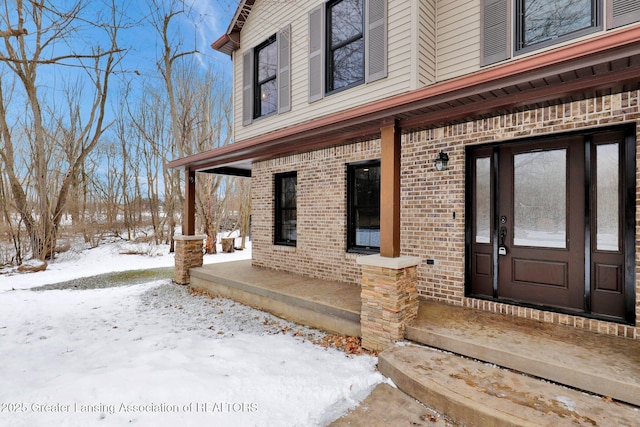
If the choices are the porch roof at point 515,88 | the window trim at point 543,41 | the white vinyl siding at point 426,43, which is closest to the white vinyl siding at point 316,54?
the white vinyl siding at point 426,43

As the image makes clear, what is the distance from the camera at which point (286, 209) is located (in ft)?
22.2

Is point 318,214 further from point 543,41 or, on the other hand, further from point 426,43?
point 543,41

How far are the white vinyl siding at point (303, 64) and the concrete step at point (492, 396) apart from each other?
12.1 ft

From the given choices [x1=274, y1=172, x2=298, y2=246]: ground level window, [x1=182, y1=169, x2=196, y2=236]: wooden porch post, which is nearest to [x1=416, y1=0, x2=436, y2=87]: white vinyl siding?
[x1=274, y1=172, x2=298, y2=246]: ground level window

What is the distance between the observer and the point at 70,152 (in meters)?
12.0

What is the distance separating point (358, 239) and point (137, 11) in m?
4.82

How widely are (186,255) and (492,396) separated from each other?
6.37m

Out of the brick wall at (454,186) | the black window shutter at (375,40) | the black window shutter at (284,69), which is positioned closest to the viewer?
the brick wall at (454,186)

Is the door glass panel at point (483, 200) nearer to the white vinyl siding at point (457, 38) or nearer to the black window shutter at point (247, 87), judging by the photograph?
the white vinyl siding at point (457, 38)

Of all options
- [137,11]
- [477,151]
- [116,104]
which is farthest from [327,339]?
[116,104]

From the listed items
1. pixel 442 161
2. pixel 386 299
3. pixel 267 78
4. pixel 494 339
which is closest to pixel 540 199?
pixel 442 161

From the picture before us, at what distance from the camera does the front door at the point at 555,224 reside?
3203 mm

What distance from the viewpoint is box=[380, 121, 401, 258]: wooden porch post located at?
3486 millimetres

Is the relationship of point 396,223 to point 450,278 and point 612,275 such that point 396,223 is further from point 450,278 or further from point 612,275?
point 612,275
